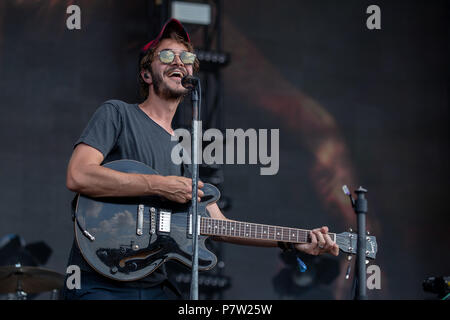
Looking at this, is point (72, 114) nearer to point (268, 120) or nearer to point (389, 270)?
point (268, 120)

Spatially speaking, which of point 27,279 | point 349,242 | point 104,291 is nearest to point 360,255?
point 349,242

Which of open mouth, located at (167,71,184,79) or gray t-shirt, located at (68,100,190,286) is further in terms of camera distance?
open mouth, located at (167,71,184,79)

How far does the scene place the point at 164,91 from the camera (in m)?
3.56

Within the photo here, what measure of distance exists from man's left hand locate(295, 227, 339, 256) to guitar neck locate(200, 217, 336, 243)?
4 centimetres

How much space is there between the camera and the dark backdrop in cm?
732

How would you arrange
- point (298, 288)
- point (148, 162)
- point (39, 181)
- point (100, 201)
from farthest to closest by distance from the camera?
point (298, 288) < point (39, 181) < point (148, 162) < point (100, 201)

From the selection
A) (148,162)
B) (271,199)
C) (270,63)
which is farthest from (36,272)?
(270,63)

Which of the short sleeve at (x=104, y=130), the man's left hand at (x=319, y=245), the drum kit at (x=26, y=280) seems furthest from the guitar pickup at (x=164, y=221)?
the drum kit at (x=26, y=280)

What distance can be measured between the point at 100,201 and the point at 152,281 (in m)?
0.50

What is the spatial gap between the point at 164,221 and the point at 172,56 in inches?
40.7

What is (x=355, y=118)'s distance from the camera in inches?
342

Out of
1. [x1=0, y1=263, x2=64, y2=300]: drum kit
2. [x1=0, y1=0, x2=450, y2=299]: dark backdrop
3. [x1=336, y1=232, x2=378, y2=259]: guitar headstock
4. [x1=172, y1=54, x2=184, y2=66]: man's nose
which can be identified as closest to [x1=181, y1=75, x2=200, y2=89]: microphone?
[x1=172, y1=54, x2=184, y2=66]: man's nose

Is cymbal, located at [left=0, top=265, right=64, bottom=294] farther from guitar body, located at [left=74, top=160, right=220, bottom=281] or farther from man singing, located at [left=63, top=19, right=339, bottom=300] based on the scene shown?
guitar body, located at [left=74, top=160, right=220, bottom=281]

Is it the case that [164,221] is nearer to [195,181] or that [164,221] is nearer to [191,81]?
[195,181]
